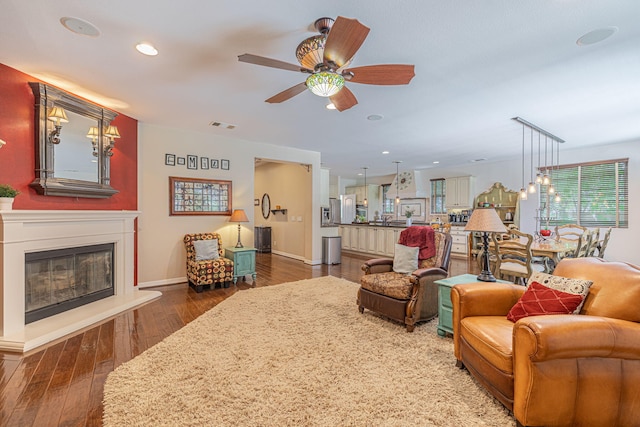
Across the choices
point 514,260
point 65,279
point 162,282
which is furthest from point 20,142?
point 514,260

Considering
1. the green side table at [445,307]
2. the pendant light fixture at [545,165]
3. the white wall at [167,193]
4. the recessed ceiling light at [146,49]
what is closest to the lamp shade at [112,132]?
the white wall at [167,193]

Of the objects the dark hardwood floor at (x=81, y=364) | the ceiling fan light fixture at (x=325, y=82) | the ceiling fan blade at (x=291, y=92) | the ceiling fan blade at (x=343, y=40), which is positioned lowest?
the dark hardwood floor at (x=81, y=364)

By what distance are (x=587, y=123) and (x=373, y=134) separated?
11.0 ft

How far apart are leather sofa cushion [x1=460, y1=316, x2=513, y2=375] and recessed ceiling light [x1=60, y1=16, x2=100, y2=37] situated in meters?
3.60

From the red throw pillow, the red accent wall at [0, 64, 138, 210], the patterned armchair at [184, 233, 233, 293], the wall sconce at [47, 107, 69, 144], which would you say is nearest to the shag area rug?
the red throw pillow

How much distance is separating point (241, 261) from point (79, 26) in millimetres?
3686

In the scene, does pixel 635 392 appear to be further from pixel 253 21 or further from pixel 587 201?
pixel 587 201

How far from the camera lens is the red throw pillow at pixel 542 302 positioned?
6.37ft

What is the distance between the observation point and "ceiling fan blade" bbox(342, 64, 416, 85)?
2.09 meters

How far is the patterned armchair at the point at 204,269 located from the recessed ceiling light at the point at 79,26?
3.16m

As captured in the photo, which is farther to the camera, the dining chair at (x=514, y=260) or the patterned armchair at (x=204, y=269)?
the patterned armchair at (x=204, y=269)

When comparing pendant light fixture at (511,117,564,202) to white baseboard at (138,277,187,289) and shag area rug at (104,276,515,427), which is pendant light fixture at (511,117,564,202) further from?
white baseboard at (138,277,187,289)

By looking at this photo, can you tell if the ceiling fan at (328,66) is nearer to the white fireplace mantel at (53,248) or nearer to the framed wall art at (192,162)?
the white fireplace mantel at (53,248)

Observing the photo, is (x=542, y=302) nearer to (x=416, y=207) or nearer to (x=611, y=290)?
(x=611, y=290)
